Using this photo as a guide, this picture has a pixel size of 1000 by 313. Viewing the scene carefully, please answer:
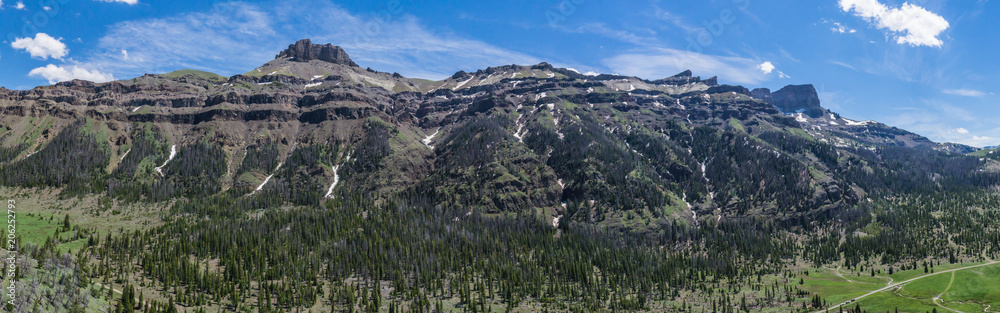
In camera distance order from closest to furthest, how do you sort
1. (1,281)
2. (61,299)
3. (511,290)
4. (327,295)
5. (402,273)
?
(1,281)
(61,299)
(327,295)
(511,290)
(402,273)

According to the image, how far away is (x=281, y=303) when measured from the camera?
15588 cm

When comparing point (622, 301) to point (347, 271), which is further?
point (347, 271)

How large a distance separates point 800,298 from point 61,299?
22755 cm

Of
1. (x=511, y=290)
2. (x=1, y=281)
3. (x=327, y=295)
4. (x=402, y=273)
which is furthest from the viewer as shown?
(x=402, y=273)

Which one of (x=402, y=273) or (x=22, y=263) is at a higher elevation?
(x=22, y=263)

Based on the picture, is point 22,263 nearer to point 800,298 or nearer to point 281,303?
point 281,303

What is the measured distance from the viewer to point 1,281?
96438mm

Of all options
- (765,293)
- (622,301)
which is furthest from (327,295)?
(765,293)

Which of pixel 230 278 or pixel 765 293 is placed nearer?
pixel 230 278

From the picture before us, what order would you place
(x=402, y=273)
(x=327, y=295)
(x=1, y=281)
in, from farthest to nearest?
(x=402, y=273)
(x=327, y=295)
(x=1, y=281)

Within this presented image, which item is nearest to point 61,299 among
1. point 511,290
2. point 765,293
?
point 511,290

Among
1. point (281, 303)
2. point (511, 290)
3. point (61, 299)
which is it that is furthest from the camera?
point (511, 290)

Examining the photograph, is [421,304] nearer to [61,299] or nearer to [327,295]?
[327,295]

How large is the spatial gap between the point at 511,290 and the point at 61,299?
417ft
